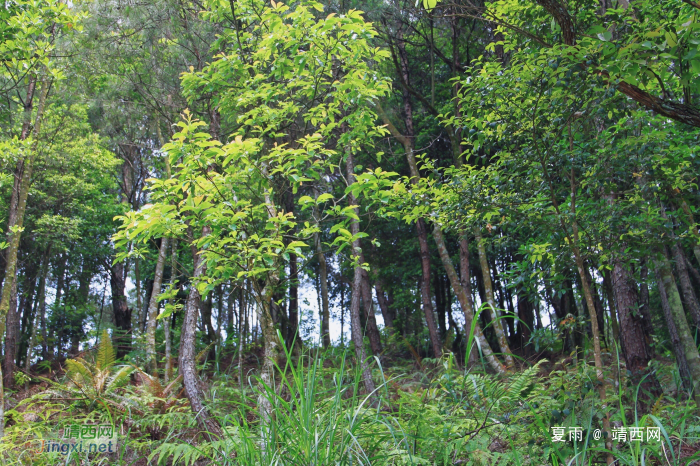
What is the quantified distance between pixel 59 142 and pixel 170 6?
5323 millimetres

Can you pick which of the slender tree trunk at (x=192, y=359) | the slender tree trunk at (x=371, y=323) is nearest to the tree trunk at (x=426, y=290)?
the slender tree trunk at (x=371, y=323)

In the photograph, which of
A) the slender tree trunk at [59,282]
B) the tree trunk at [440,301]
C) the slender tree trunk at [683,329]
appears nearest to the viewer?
the slender tree trunk at [683,329]

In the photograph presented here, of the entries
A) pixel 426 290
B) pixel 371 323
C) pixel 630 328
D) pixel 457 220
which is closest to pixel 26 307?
pixel 371 323

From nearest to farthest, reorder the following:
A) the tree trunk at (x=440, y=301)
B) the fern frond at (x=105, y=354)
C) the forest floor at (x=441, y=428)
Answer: the forest floor at (x=441, y=428), the fern frond at (x=105, y=354), the tree trunk at (x=440, y=301)

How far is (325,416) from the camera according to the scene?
7.64 feet

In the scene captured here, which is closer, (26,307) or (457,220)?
(457,220)

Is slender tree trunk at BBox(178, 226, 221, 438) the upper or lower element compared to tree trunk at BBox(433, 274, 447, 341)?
lower

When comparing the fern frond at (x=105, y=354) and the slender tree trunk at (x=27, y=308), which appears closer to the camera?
the fern frond at (x=105, y=354)

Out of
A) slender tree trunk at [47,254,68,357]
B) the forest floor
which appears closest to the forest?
the forest floor

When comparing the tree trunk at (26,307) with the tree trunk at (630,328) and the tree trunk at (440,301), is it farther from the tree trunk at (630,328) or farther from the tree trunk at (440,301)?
the tree trunk at (630,328)

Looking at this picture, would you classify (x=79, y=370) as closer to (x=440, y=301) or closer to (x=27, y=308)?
(x=27, y=308)

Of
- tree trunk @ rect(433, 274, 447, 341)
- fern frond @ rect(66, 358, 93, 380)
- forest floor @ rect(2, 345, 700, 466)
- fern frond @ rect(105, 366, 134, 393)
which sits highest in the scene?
tree trunk @ rect(433, 274, 447, 341)

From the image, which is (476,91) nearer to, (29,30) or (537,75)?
(537,75)

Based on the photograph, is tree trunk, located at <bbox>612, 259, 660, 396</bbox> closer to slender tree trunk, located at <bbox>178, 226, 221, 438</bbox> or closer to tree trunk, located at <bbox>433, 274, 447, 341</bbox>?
slender tree trunk, located at <bbox>178, 226, 221, 438</bbox>
